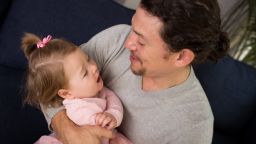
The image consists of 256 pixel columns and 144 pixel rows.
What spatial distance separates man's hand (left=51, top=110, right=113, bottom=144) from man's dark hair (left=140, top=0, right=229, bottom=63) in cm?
36

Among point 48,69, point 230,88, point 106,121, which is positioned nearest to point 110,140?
point 106,121

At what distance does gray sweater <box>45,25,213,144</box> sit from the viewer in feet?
4.31

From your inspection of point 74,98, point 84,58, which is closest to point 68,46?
point 84,58

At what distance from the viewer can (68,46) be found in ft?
4.34

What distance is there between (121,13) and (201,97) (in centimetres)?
74

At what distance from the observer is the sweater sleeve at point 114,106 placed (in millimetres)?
1304

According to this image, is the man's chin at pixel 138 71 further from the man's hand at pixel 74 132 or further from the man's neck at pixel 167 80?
the man's hand at pixel 74 132

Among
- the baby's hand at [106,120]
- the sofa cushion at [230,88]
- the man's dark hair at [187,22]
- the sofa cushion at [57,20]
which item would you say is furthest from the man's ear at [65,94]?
the sofa cushion at [230,88]

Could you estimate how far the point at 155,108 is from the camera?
4.37 feet

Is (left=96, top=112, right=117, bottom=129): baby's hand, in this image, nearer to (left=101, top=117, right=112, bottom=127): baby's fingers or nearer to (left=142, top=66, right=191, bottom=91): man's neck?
(left=101, top=117, right=112, bottom=127): baby's fingers

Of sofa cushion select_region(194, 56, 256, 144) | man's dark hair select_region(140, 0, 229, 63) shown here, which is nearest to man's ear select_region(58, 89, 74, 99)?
man's dark hair select_region(140, 0, 229, 63)

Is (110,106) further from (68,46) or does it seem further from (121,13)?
(121,13)

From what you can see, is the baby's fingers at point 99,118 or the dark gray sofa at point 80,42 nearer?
the baby's fingers at point 99,118

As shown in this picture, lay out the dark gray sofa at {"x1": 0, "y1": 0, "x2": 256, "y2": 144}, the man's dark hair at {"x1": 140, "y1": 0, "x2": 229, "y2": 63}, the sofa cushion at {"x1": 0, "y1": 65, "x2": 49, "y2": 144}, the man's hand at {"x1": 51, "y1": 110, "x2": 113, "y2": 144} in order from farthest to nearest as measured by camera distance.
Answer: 1. the dark gray sofa at {"x1": 0, "y1": 0, "x2": 256, "y2": 144}
2. the sofa cushion at {"x1": 0, "y1": 65, "x2": 49, "y2": 144}
3. the man's hand at {"x1": 51, "y1": 110, "x2": 113, "y2": 144}
4. the man's dark hair at {"x1": 140, "y1": 0, "x2": 229, "y2": 63}
